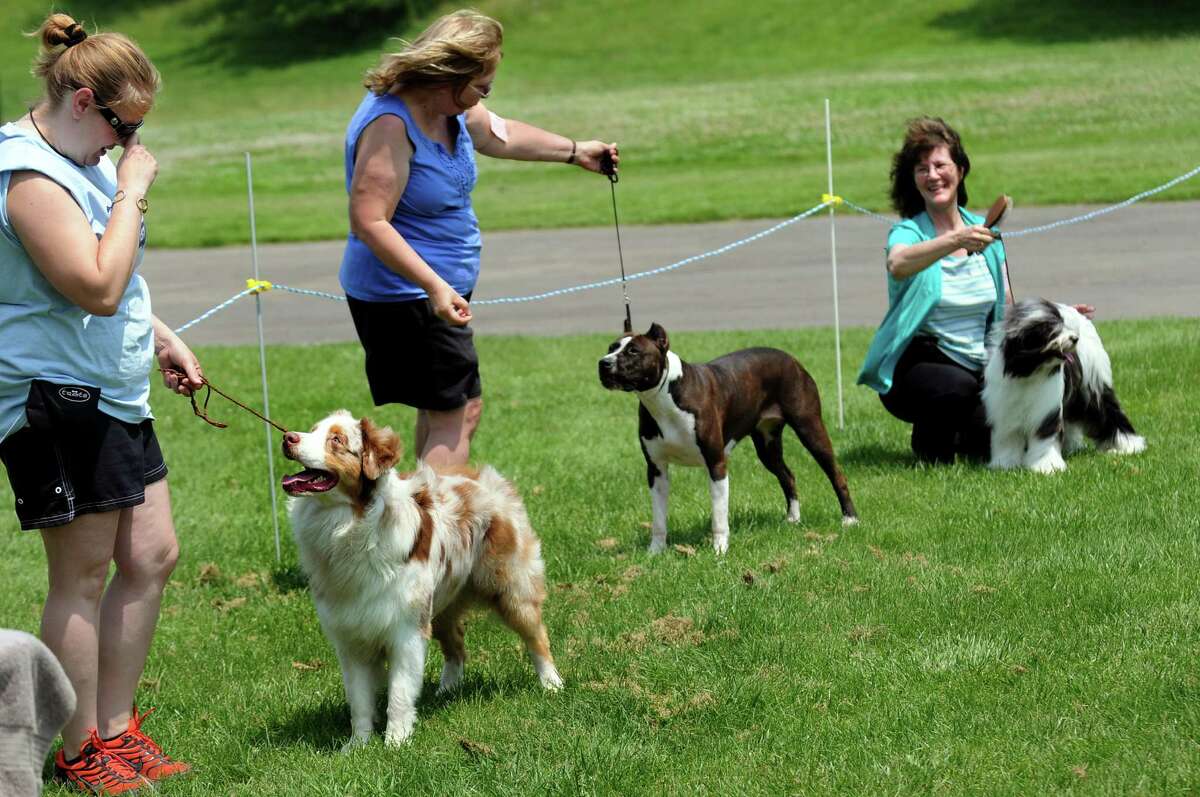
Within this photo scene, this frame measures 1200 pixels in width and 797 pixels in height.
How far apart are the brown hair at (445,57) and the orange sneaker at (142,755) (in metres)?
2.48

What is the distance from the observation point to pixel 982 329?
28.3 ft

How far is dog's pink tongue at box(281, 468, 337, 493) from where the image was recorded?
4422 millimetres

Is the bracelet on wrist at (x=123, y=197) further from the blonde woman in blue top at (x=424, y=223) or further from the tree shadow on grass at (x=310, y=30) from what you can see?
the tree shadow on grass at (x=310, y=30)

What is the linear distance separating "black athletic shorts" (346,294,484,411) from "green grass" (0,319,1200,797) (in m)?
1.10

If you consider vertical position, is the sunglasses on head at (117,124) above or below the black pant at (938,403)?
above

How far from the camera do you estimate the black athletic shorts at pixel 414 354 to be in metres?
5.57

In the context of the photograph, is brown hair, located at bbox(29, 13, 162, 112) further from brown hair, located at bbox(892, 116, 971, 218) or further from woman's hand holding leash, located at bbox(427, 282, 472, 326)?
brown hair, located at bbox(892, 116, 971, 218)

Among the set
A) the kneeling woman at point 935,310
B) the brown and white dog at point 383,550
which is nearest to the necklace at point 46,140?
the brown and white dog at point 383,550

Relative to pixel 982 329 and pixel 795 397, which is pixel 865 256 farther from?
pixel 795 397

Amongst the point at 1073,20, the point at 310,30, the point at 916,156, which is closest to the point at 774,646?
the point at 916,156

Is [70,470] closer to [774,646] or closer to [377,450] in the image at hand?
[377,450]

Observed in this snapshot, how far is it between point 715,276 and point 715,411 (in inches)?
418

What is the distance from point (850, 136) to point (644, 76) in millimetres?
21098

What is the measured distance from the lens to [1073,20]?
4916 centimetres
